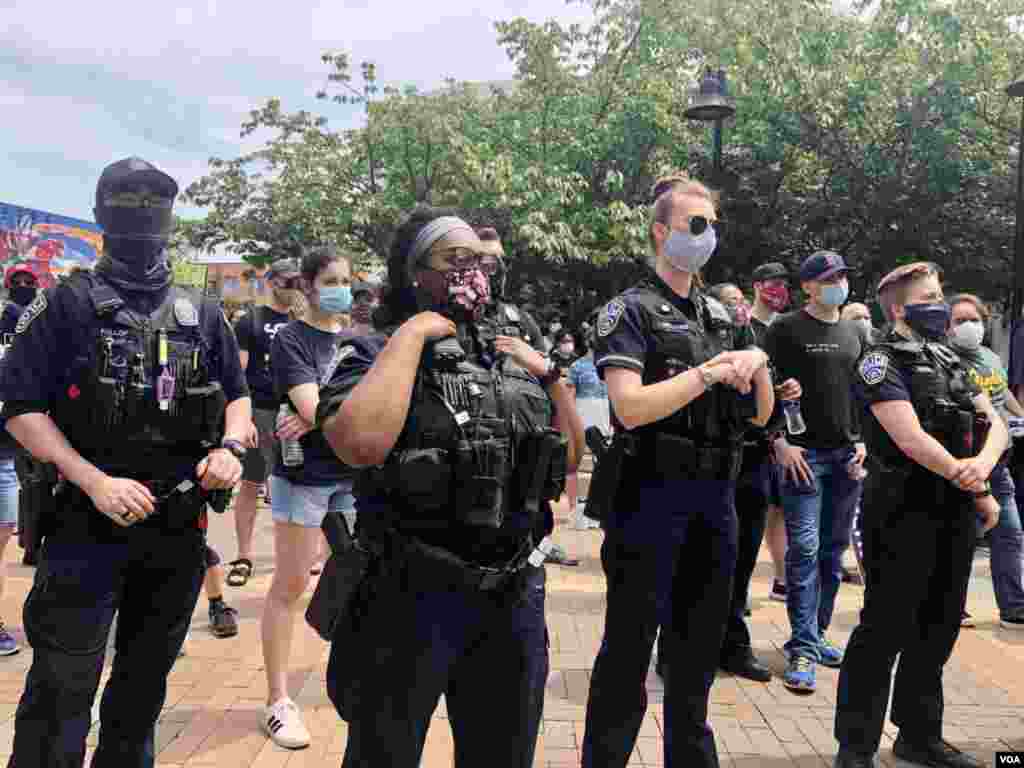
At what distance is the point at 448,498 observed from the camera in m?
1.89

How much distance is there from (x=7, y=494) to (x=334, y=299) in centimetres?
224

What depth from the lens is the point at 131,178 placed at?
8.57 ft

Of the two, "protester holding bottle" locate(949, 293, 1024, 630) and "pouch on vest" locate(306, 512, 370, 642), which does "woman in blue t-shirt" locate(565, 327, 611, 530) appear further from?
"pouch on vest" locate(306, 512, 370, 642)

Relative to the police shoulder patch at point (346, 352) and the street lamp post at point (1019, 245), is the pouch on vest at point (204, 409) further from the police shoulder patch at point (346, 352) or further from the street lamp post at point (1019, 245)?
the street lamp post at point (1019, 245)

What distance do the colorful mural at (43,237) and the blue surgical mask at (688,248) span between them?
23088 millimetres

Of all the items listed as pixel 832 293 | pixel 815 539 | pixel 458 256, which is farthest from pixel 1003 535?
pixel 458 256

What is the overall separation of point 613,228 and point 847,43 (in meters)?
5.06

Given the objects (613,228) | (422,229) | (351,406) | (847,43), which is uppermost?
(847,43)

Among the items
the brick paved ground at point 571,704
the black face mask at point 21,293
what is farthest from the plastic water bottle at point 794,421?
the black face mask at point 21,293

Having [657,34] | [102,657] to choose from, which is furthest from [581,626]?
[657,34]

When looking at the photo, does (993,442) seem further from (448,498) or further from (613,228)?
Answer: (613,228)

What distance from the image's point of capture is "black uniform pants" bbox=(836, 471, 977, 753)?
313 cm

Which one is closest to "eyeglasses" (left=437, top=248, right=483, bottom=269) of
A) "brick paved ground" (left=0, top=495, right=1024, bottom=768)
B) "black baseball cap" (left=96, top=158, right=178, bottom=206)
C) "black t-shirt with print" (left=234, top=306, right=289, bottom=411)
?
"black baseball cap" (left=96, top=158, right=178, bottom=206)

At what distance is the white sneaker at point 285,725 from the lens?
3277 mm
